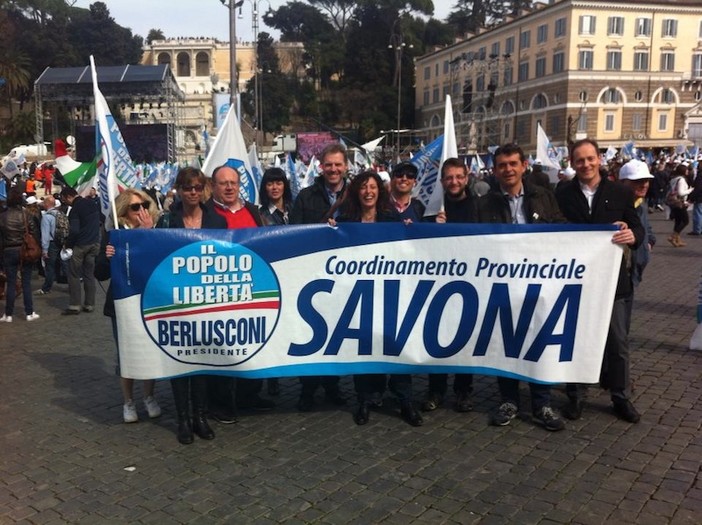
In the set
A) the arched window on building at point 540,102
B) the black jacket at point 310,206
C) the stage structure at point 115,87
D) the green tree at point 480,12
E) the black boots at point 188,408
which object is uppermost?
the green tree at point 480,12

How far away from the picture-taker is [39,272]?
13023 millimetres

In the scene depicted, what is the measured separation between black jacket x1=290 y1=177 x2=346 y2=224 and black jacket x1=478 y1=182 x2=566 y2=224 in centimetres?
119

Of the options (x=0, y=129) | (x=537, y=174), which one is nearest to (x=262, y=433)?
(x=537, y=174)

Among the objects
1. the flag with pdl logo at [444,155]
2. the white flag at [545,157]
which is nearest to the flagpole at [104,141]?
the flag with pdl logo at [444,155]

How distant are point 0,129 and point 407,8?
2295 inches

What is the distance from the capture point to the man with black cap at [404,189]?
17.0ft

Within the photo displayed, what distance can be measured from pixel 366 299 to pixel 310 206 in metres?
1.08

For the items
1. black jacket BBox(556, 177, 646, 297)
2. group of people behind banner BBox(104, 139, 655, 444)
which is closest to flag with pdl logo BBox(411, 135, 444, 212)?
group of people behind banner BBox(104, 139, 655, 444)

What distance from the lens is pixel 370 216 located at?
494 cm

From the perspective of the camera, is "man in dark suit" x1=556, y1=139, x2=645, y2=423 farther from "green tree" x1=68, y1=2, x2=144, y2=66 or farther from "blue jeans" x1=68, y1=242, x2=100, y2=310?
"green tree" x1=68, y1=2, x2=144, y2=66

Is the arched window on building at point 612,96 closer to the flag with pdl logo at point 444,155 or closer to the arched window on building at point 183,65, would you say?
the arched window on building at point 183,65

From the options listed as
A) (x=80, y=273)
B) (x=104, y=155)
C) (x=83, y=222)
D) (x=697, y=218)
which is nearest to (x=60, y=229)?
(x=80, y=273)

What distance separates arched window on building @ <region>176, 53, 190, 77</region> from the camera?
110 metres

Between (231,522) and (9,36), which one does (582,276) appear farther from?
(9,36)
